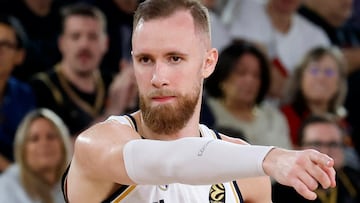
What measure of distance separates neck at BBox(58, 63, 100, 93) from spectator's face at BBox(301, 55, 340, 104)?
170 centimetres

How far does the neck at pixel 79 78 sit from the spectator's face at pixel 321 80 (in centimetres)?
170

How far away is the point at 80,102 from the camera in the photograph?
6.66m

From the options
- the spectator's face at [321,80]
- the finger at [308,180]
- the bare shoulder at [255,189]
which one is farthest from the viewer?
the spectator's face at [321,80]

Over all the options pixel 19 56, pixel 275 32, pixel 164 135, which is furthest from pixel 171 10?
→ pixel 275 32

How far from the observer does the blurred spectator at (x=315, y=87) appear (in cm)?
730

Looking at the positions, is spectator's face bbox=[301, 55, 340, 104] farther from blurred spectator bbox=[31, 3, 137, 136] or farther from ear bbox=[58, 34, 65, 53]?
ear bbox=[58, 34, 65, 53]

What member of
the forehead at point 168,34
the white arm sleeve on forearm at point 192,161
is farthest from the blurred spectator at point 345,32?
the white arm sleeve on forearm at point 192,161

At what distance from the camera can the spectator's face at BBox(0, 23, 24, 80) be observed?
21.7ft

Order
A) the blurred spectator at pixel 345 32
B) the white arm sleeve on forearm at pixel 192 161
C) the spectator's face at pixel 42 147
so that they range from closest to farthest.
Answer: the white arm sleeve on forearm at pixel 192 161
the spectator's face at pixel 42 147
the blurred spectator at pixel 345 32

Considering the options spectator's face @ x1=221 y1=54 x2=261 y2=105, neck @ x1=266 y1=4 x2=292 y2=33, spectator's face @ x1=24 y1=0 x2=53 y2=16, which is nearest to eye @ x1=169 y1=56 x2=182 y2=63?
spectator's face @ x1=221 y1=54 x2=261 y2=105

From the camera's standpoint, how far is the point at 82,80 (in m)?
6.79

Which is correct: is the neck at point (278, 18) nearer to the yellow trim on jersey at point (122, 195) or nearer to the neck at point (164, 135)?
the neck at point (164, 135)

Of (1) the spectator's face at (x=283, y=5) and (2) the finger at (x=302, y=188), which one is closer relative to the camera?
(2) the finger at (x=302, y=188)

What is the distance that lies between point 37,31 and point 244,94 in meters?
1.68
